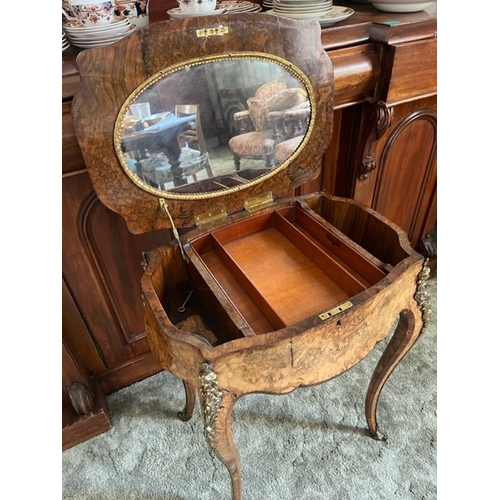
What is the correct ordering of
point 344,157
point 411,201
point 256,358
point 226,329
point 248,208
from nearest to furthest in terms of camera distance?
point 256,358 < point 226,329 < point 248,208 < point 344,157 < point 411,201

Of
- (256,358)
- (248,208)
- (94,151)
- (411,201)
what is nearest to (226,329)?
(256,358)

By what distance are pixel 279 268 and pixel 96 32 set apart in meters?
0.55

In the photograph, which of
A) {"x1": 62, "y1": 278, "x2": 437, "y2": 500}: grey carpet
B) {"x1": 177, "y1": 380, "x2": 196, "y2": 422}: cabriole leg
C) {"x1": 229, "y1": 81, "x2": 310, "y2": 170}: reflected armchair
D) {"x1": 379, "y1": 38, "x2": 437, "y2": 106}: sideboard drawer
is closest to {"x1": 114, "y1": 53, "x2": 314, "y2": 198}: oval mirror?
{"x1": 229, "y1": 81, "x2": 310, "y2": 170}: reflected armchair

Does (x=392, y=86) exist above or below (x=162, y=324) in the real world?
above

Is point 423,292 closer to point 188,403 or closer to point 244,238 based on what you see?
point 244,238

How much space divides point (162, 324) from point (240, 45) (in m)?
0.48

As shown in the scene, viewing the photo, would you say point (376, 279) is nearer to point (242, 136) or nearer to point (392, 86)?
point (242, 136)

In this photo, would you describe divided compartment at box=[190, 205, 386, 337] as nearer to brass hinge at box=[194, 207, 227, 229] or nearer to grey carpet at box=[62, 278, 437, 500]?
brass hinge at box=[194, 207, 227, 229]

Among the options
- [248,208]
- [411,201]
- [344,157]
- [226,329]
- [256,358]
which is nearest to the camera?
[256,358]

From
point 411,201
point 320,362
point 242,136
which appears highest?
point 242,136

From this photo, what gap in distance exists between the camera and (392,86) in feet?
2.96

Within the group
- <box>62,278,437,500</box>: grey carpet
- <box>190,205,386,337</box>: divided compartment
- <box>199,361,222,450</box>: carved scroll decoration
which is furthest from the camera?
<box>62,278,437,500</box>: grey carpet

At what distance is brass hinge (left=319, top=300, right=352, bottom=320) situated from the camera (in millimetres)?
627

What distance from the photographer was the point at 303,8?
805 mm
